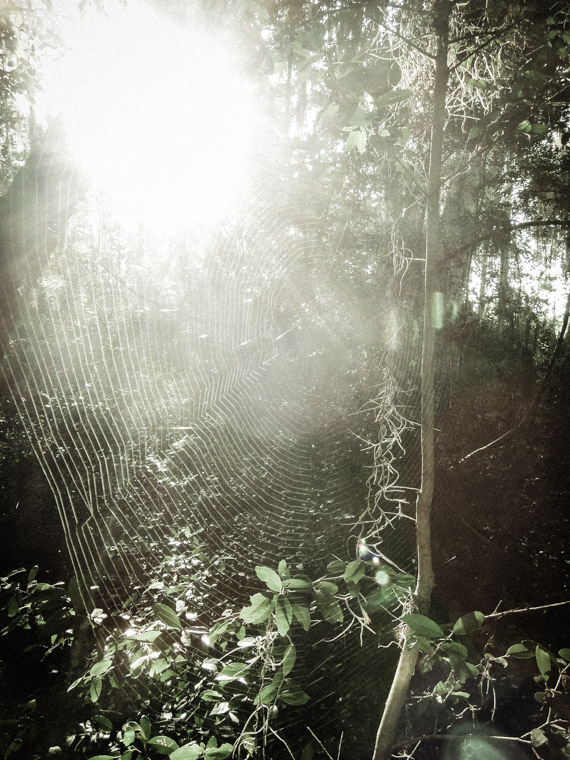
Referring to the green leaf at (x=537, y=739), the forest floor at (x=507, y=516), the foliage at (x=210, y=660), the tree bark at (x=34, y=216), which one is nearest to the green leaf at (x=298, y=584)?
the foliage at (x=210, y=660)

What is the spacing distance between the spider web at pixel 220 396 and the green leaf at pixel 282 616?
146 centimetres

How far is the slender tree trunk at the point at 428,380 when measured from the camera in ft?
2.49

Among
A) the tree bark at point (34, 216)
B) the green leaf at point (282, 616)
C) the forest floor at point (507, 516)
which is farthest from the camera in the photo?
the forest floor at point (507, 516)

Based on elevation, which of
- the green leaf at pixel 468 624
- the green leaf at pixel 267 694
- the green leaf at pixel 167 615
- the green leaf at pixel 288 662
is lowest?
the green leaf at pixel 267 694

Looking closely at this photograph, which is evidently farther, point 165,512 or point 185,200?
point 165,512

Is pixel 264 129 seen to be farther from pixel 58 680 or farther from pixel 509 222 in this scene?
pixel 58 680

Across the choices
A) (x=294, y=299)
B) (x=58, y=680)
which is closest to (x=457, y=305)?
(x=294, y=299)

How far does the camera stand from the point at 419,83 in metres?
1.01

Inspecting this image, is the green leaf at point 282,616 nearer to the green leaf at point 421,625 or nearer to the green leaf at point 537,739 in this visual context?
the green leaf at point 421,625

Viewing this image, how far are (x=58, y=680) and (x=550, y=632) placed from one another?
94.1 inches

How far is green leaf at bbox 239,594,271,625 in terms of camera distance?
2.22ft

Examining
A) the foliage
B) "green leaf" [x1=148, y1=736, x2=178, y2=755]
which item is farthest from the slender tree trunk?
"green leaf" [x1=148, y1=736, x2=178, y2=755]

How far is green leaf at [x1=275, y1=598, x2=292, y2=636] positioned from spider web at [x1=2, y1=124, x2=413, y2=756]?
4.81 feet

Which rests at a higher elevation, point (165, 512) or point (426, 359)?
point (426, 359)
